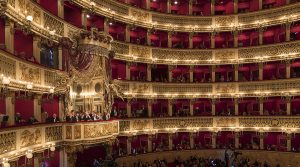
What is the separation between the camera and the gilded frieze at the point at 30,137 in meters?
16.1

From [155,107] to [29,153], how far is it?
2060cm

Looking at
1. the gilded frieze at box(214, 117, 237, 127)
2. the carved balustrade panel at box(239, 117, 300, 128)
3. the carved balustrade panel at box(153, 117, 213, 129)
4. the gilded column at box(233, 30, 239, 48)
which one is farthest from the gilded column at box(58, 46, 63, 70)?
the gilded column at box(233, 30, 239, 48)

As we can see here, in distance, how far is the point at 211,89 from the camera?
35469 mm

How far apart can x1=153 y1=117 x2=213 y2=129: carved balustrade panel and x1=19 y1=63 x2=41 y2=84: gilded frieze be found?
15520 millimetres

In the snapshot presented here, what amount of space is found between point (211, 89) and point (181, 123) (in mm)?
4918

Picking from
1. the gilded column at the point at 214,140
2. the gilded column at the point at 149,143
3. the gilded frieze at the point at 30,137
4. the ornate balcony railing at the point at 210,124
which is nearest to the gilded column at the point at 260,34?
the ornate balcony railing at the point at 210,124

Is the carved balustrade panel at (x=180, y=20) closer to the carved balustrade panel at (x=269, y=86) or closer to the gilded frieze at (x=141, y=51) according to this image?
the gilded frieze at (x=141, y=51)

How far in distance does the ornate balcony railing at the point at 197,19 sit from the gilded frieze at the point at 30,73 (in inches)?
437

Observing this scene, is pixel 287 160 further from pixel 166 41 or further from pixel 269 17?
pixel 166 41

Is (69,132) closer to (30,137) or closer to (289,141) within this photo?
(30,137)

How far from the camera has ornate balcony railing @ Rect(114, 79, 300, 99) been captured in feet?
104

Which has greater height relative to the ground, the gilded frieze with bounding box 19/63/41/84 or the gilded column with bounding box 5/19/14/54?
the gilded column with bounding box 5/19/14/54

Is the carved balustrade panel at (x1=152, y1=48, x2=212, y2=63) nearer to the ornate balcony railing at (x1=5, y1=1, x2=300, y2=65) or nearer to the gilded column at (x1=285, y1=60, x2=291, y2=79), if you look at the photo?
the ornate balcony railing at (x1=5, y1=1, x2=300, y2=65)

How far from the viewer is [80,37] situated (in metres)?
20.9
